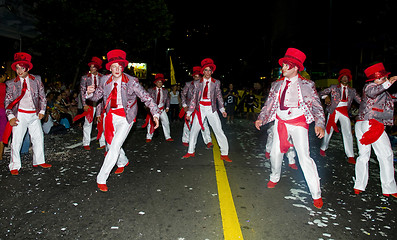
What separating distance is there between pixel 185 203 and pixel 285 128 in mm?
1752

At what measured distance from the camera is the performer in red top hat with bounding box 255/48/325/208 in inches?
169

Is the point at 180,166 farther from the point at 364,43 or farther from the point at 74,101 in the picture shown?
the point at 364,43

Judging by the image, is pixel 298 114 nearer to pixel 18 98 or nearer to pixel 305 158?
pixel 305 158

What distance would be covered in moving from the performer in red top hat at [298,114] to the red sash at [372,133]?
0.91 meters

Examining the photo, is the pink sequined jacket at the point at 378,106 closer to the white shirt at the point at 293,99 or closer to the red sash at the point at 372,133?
the red sash at the point at 372,133

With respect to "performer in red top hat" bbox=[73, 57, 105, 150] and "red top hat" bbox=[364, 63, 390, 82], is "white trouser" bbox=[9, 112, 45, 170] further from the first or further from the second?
"red top hat" bbox=[364, 63, 390, 82]

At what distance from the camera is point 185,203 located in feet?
13.9

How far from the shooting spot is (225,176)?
219 inches

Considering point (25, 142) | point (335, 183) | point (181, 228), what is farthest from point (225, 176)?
point (25, 142)

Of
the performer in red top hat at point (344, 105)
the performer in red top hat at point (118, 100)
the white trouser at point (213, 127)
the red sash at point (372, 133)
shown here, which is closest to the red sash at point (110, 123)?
the performer in red top hat at point (118, 100)

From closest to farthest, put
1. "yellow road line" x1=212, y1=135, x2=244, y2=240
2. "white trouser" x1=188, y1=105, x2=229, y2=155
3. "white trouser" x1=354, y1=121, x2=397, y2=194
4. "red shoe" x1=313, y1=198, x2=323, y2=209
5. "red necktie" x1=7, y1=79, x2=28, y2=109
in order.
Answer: "yellow road line" x1=212, y1=135, x2=244, y2=240, "red shoe" x1=313, y1=198, x2=323, y2=209, "white trouser" x1=354, y1=121, x2=397, y2=194, "red necktie" x1=7, y1=79, x2=28, y2=109, "white trouser" x1=188, y1=105, x2=229, y2=155

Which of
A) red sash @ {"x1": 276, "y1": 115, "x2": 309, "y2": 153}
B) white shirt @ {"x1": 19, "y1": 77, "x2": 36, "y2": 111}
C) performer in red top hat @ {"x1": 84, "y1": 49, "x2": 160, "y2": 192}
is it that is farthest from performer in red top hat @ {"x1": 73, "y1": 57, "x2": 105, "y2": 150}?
red sash @ {"x1": 276, "y1": 115, "x2": 309, "y2": 153}

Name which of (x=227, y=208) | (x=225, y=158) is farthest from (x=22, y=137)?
(x=227, y=208)

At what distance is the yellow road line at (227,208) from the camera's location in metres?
3.36
